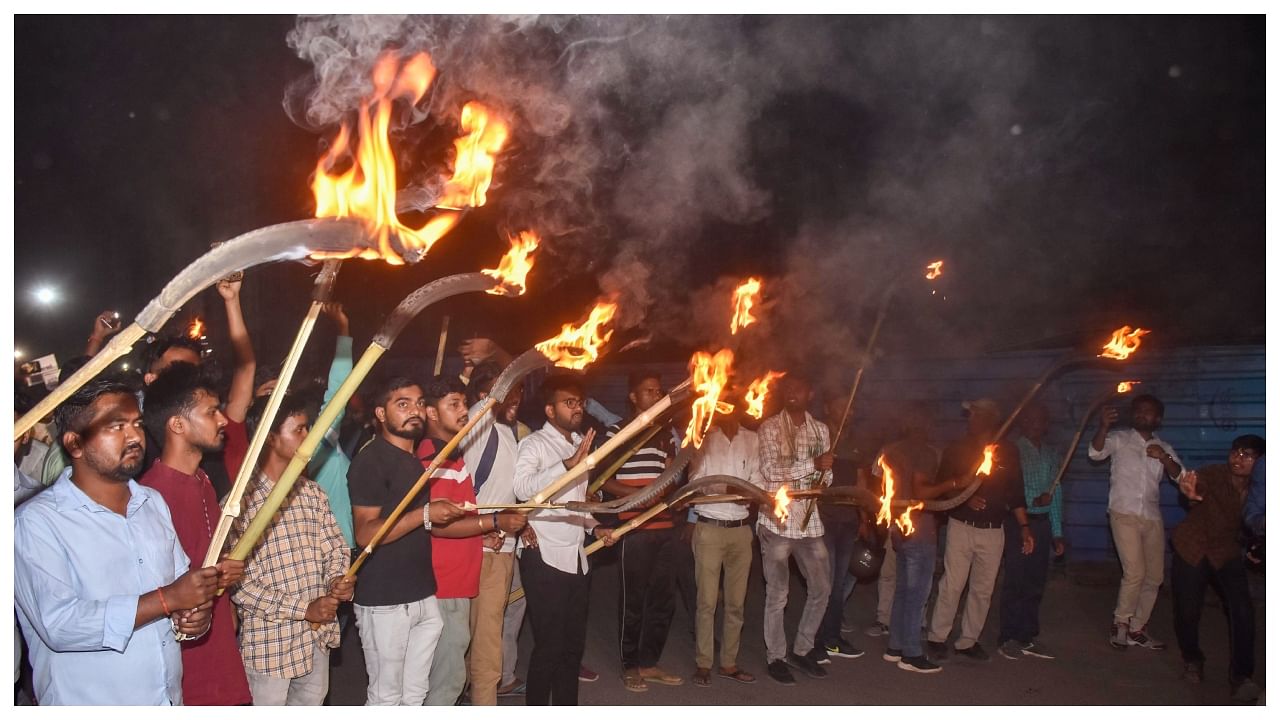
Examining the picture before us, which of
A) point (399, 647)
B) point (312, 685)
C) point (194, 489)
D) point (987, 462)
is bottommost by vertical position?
point (312, 685)

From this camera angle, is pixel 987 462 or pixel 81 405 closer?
pixel 81 405

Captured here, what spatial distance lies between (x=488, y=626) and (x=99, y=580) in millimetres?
2436

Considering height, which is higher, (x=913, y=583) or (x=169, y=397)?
(x=169, y=397)

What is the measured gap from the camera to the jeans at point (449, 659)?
469cm

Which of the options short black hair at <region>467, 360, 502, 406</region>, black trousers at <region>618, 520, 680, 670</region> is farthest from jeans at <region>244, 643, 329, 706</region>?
black trousers at <region>618, 520, 680, 670</region>

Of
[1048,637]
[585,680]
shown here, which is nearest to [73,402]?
[585,680]

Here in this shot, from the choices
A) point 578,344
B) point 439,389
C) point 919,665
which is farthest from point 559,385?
point 919,665

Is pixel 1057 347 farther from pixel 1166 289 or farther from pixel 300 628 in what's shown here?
pixel 300 628

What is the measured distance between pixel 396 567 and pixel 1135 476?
631cm

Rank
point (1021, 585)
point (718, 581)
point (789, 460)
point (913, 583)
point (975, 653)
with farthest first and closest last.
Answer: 1. point (1021, 585)
2. point (975, 653)
3. point (913, 583)
4. point (789, 460)
5. point (718, 581)

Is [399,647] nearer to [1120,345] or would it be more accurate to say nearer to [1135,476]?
[1120,345]

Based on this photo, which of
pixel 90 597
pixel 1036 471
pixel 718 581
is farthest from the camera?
pixel 1036 471

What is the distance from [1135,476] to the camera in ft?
24.5

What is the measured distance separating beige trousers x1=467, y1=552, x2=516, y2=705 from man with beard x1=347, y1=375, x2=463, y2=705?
51 centimetres
